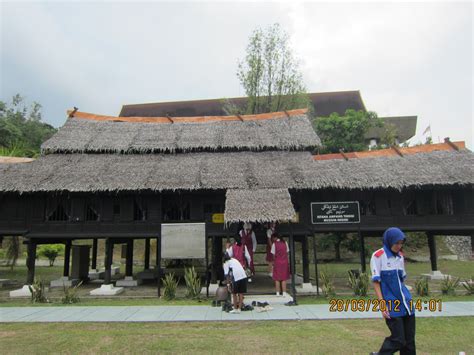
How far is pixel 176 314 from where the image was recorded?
8.88 m

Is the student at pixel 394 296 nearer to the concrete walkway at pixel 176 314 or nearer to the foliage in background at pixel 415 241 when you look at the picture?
the concrete walkway at pixel 176 314

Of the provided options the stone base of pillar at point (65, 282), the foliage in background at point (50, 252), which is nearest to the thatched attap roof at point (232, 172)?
the stone base of pillar at point (65, 282)

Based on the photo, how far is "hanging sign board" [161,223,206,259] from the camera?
38.4 ft

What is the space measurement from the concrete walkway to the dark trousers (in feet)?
12.9

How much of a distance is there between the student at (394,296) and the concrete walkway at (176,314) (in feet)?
13.0

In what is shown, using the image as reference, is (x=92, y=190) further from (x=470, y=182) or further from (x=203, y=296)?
(x=470, y=182)

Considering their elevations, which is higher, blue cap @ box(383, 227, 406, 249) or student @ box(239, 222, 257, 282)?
blue cap @ box(383, 227, 406, 249)

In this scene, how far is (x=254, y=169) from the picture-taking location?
45.1 feet

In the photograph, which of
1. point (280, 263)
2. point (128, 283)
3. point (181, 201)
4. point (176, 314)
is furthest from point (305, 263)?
point (128, 283)

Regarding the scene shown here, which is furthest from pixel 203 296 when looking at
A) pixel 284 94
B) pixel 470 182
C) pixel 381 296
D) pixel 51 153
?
pixel 284 94

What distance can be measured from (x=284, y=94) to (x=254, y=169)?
13184mm

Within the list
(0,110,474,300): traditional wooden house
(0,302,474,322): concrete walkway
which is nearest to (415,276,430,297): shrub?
(0,302,474,322): concrete walkway

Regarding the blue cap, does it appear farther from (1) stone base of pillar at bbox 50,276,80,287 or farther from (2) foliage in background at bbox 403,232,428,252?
(2) foliage in background at bbox 403,232,428,252

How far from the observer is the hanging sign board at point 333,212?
11.9 metres
